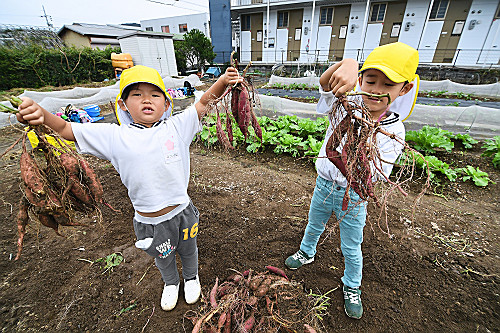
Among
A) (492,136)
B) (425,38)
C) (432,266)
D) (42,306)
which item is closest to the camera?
(42,306)

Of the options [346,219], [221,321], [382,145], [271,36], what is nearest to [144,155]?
[221,321]

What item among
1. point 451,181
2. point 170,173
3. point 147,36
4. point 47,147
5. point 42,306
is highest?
point 147,36

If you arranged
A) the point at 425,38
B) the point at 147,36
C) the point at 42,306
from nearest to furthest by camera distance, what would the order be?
1. the point at 42,306
2. the point at 147,36
3. the point at 425,38

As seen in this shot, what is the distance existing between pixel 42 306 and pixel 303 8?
68.7 feet

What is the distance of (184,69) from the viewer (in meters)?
16.3

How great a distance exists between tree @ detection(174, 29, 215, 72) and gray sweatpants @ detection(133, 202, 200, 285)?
1668 cm

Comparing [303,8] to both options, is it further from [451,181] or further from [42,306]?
[42,306]

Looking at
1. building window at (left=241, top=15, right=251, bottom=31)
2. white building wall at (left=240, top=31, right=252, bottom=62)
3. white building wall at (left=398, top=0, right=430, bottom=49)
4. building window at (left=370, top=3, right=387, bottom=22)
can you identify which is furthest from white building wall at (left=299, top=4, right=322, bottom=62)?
white building wall at (left=398, top=0, right=430, bottom=49)

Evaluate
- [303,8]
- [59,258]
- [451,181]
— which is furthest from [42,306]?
[303,8]

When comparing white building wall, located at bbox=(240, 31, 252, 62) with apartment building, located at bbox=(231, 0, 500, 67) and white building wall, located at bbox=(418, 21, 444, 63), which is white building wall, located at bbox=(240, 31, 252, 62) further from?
white building wall, located at bbox=(418, 21, 444, 63)

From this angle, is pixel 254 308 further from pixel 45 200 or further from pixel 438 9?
pixel 438 9

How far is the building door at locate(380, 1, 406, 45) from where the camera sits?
1523cm

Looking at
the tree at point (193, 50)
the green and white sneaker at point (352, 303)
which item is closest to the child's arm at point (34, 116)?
the green and white sneaker at point (352, 303)

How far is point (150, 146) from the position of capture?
1499mm
